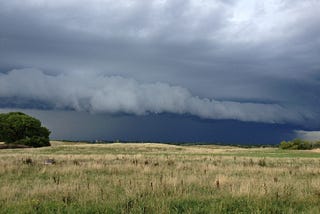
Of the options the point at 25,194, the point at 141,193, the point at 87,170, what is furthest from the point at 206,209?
the point at 87,170

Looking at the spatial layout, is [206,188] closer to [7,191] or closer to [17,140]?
[7,191]

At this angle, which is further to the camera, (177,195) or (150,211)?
(177,195)

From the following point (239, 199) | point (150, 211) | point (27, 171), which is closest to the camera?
point (150, 211)

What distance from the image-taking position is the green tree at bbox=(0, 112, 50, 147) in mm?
91312

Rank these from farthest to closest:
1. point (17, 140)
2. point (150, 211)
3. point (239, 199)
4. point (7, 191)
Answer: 1. point (17, 140)
2. point (7, 191)
3. point (239, 199)
4. point (150, 211)

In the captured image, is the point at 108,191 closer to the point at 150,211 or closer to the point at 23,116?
the point at 150,211

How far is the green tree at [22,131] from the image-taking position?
300 ft

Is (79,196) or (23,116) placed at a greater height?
(23,116)

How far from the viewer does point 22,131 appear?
94312 millimetres

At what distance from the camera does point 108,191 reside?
12422 mm

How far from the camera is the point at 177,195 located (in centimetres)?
1122

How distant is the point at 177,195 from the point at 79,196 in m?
2.93

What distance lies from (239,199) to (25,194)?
21.8ft

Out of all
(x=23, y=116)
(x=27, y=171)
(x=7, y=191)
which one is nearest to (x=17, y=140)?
(x=23, y=116)
